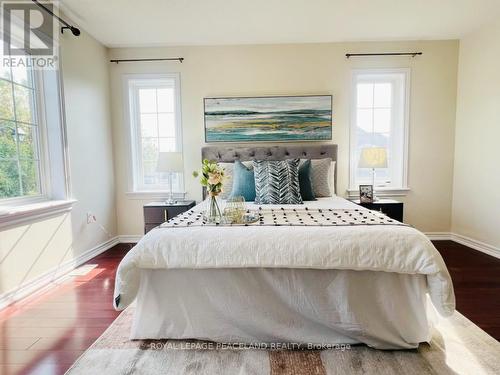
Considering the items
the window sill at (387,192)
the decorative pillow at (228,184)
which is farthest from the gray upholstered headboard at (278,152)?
the window sill at (387,192)

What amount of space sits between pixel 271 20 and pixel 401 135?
2.21m

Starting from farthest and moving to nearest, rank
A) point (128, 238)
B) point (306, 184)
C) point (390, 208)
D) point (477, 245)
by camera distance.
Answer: point (128, 238), point (477, 245), point (390, 208), point (306, 184)

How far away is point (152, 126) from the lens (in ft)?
12.3

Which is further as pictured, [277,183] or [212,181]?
[277,183]

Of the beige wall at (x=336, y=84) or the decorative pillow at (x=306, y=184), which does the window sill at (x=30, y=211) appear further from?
the decorative pillow at (x=306, y=184)

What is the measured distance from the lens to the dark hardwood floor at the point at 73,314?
1.59m

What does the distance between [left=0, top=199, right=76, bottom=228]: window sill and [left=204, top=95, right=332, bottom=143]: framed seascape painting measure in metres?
1.91

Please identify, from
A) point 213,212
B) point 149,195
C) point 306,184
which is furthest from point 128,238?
point 306,184

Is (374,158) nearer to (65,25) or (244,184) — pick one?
(244,184)

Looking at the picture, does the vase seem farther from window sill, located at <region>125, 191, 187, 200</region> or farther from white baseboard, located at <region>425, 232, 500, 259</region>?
white baseboard, located at <region>425, 232, 500, 259</region>

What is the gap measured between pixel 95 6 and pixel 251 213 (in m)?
2.53

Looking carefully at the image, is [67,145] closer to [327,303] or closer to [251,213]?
[251,213]

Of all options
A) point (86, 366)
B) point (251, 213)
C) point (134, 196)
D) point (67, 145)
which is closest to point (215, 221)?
point (251, 213)

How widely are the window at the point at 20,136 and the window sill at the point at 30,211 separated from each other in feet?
0.56
